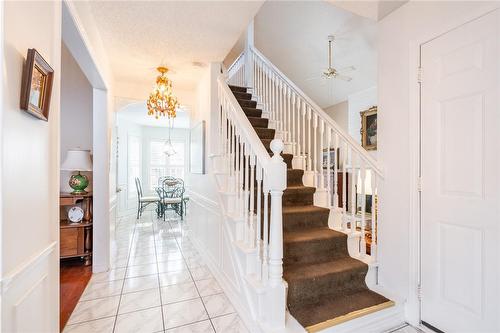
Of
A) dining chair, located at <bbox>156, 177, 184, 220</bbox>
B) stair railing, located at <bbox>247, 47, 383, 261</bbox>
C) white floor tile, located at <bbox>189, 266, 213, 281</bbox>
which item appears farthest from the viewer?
dining chair, located at <bbox>156, 177, 184, 220</bbox>

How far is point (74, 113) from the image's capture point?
11.5 ft

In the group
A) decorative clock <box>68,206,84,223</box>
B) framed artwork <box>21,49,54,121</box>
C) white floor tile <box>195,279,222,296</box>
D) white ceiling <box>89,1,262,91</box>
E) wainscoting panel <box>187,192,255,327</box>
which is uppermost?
white ceiling <box>89,1,262,91</box>

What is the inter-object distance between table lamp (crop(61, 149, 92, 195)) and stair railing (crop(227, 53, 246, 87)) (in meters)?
2.96

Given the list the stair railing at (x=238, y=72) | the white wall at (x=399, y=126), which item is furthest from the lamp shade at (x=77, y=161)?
the white wall at (x=399, y=126)

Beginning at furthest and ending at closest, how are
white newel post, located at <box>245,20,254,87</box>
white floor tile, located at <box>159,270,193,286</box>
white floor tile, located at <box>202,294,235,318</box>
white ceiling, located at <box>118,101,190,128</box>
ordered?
white ceiling, located at <box>118,101,190,128</box>, white newel post, located at <box>245,20,254,87</box>, white floor tile, located at <box>159,270,193,286</box>, white floor tile, located at <box>202,294,235,318</box>

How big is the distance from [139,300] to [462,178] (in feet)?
9.09

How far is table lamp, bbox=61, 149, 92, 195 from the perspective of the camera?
A: 123 inches

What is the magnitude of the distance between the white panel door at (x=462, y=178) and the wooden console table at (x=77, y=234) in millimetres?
3595

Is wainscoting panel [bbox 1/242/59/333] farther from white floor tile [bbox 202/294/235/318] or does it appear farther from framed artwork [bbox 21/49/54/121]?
white floor tile [bbox 202/294/235/318]

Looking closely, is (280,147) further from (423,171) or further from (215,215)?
(215,215)

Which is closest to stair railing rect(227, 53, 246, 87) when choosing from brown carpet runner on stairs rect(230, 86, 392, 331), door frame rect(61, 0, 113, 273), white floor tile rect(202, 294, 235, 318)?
door frame rect(61, 0, 113, 273)

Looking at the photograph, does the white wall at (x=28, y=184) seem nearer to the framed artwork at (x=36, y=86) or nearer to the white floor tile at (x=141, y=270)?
the framed artwork at (x=36, y=86)

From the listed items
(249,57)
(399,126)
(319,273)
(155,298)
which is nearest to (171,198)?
(249,57)

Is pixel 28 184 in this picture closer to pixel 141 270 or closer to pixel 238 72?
pixel 141 270
